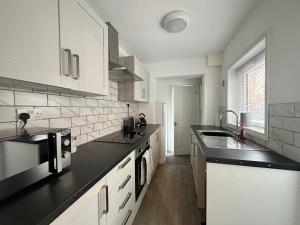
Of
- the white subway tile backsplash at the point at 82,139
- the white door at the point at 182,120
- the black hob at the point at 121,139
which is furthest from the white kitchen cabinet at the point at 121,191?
the white door at the point at 182,120

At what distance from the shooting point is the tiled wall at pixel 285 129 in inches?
39.3

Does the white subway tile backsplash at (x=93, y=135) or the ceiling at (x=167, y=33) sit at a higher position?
the ceiling at (x=167, y=33)

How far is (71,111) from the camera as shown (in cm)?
143

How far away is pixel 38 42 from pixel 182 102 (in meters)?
3.56

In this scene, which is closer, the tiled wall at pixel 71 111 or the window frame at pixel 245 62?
the tiled wall at pixel 71 111

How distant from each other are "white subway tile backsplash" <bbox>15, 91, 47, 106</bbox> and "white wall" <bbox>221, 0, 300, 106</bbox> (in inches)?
73.8

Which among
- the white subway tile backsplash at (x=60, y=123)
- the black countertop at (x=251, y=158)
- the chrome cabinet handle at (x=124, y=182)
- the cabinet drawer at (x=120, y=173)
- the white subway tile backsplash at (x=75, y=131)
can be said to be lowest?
the chrome cabinet handle at (x=124, y=182)

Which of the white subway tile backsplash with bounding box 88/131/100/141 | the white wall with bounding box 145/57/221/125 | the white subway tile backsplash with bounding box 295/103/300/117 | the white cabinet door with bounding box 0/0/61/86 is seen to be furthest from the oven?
the white wall with bounding box 145/57/221/125

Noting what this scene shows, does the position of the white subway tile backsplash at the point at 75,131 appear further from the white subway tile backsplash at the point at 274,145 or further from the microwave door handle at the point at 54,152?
the white subway tile backsplash at the point at 274,145

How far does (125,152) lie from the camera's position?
1307mm

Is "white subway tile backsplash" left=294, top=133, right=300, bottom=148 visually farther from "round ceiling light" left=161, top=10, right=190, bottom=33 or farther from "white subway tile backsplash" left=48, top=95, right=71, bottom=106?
"white subway tile backsplash" left=48, top=95, right=71, bottom=106

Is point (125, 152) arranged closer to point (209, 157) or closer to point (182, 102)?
point (209, 157)

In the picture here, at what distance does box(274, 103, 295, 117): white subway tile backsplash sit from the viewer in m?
1.04

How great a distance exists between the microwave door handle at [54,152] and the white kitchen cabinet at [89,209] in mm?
224
